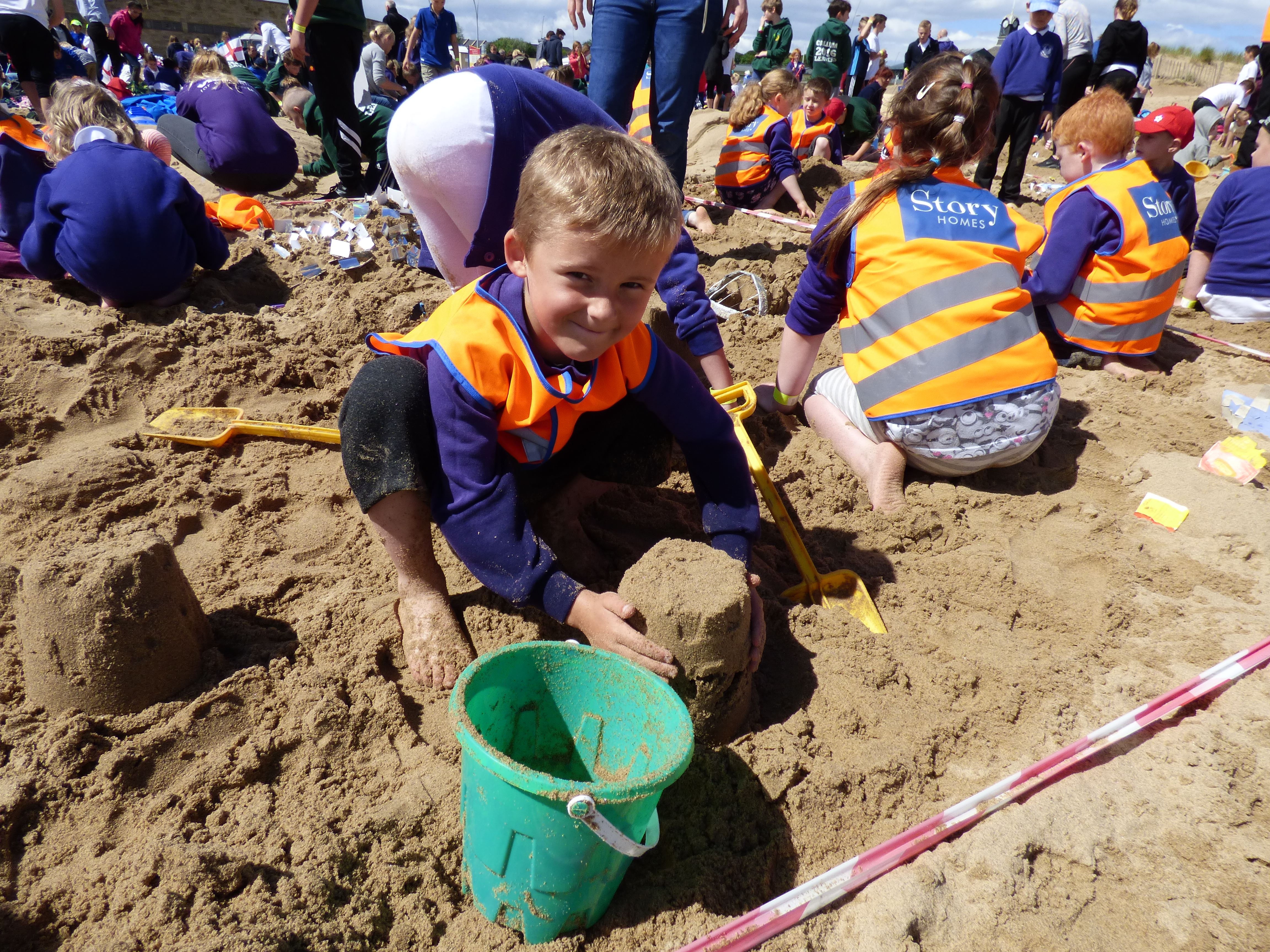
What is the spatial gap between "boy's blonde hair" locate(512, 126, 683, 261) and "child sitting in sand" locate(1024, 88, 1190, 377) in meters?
2.41

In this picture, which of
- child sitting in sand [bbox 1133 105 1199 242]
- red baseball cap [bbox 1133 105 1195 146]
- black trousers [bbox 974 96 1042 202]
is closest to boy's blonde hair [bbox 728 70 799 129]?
black trousers [bbox 974 96 1042 202]

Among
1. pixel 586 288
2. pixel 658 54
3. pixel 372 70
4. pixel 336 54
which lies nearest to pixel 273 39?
pixel 372 70

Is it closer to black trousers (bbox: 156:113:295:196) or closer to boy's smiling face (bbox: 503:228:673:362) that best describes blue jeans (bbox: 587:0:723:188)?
boy's smiling face (bbox: 503:228:673:362)

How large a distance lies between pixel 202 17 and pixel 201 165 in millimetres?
19209

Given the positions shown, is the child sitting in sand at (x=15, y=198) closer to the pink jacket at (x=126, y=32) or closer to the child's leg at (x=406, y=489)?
the child's leg at (x=406, y=489)

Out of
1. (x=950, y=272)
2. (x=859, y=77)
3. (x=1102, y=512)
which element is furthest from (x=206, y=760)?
(x=859, y=77)

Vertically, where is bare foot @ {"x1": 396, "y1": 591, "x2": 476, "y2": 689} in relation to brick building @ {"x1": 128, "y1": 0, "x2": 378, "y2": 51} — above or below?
below

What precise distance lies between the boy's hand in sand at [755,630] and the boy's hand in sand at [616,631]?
0.23 meters

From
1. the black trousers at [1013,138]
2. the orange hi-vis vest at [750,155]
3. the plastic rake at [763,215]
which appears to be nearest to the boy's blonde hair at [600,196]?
the plastic rake at [763,215]

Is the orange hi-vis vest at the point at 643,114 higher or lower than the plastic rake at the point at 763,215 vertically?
higher

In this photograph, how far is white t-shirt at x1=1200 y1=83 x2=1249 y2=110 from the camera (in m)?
10.2

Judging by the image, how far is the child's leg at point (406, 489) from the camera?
1623 millimetres

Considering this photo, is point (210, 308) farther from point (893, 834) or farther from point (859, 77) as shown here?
point (859, 77)

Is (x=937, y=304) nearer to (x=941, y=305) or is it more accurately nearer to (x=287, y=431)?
(x=941, y=305)
